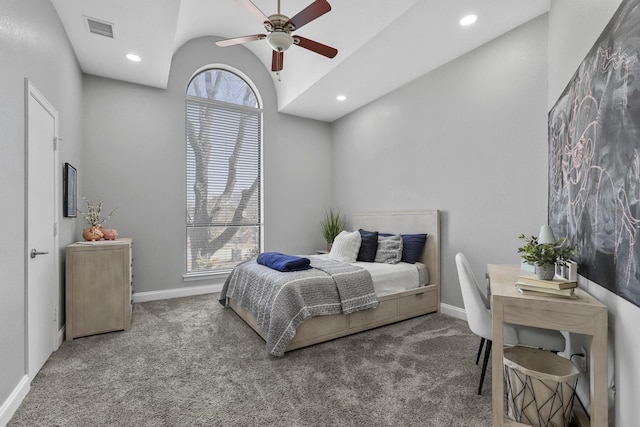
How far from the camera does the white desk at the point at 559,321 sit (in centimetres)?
137

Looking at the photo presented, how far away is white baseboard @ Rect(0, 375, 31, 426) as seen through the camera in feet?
5.59

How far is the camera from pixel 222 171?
15.9 ft

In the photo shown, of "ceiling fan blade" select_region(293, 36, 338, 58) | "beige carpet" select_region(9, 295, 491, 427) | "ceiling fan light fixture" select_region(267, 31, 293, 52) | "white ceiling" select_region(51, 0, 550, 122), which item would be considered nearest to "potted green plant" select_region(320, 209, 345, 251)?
"white ceiling" select_region(51, 0, 550, 122)

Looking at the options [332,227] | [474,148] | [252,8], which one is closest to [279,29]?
[252,8]

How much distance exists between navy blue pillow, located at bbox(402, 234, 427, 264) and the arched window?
2.49 metres

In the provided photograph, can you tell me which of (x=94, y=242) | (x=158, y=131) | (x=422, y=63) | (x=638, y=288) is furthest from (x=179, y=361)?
(x=422, y=63)

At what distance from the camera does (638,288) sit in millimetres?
1098

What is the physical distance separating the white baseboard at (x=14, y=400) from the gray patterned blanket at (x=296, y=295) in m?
1.57

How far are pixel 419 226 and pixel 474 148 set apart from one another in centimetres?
114

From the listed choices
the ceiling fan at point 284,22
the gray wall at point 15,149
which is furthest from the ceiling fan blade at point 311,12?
the gray wall at point 15,149

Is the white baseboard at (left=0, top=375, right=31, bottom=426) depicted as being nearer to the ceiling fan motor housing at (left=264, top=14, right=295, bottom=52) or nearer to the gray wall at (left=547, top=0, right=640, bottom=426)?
the ceiling fan motor housing at (left=264, top=14, right=295, bottom=52)

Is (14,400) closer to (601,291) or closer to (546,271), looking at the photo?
(546,271)

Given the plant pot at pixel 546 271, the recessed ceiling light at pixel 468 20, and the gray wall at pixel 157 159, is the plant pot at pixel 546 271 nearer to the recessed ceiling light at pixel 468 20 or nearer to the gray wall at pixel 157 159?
the recessed ceiling light at pixel 468 20

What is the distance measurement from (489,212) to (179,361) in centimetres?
327
